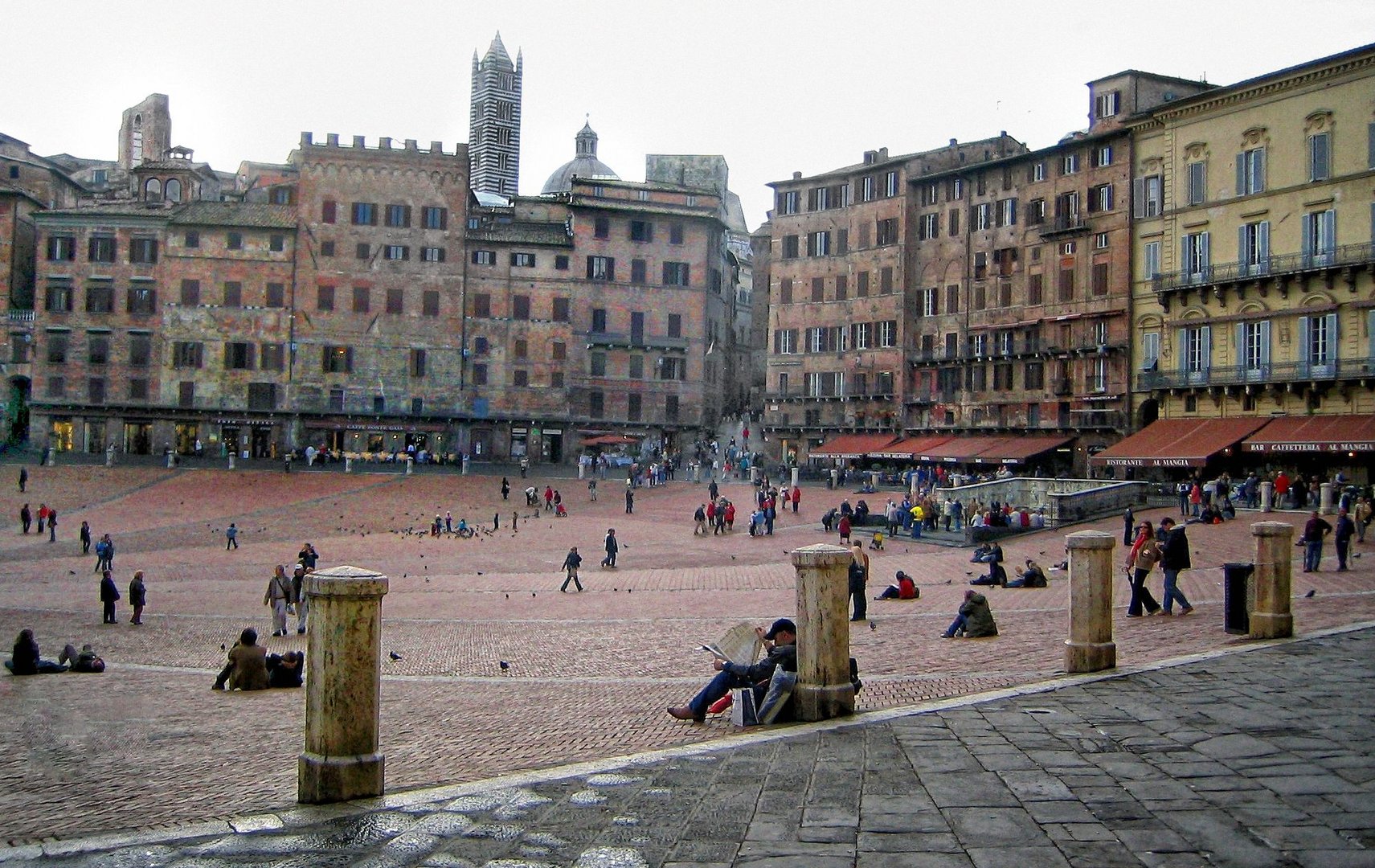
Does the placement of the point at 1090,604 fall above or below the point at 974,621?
above

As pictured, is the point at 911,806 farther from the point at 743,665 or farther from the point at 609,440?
the point at 609,440

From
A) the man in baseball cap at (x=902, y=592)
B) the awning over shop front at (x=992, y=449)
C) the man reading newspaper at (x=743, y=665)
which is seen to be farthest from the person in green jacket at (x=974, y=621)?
the awning over shop front at (x=992, y=449)

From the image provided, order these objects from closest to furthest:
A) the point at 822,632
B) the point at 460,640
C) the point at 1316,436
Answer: the point at 822,632 < the point at 460,640 < the point at 1316,436

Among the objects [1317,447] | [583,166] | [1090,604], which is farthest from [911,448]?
[583,166]

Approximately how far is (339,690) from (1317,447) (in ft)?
127

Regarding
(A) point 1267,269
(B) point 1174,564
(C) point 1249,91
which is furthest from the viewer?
(C) point 1249,91

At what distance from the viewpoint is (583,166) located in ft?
345

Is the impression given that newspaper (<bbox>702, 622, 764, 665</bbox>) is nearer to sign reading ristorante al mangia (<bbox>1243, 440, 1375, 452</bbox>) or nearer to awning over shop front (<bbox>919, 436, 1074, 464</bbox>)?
sign reading ristorante al mangia (<bbox>1243, 440, 1375, 452</bbox>)

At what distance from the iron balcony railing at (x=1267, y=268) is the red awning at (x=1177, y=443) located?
5.31 metres

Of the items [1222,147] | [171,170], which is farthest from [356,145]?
[1222,147]

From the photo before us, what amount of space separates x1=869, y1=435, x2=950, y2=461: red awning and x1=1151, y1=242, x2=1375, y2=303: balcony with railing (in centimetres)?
1245

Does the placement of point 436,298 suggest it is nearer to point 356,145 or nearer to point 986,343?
point 356,145

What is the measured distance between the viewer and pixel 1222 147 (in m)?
45.1

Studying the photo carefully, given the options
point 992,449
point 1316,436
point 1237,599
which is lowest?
point 1237,599
